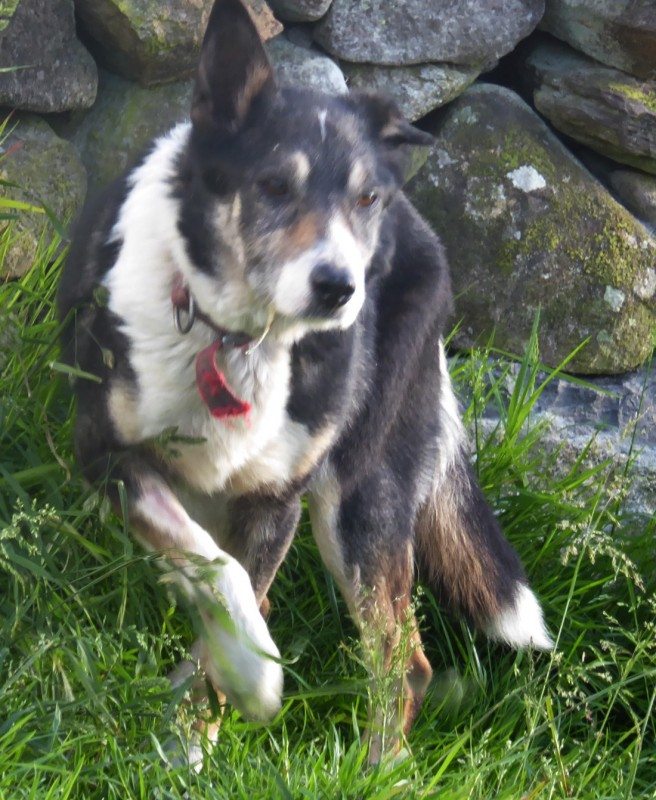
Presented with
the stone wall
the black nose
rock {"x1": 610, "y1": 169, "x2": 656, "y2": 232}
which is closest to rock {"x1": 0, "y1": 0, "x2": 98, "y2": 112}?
the stone wall

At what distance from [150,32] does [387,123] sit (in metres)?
1.24

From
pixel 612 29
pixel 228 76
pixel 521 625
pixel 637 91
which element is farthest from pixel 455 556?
pixel 612 29

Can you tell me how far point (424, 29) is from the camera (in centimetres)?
440

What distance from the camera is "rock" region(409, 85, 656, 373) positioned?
14.6 ft

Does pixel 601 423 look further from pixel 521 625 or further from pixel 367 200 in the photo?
pixel 367 200

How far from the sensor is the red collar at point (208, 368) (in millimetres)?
2748

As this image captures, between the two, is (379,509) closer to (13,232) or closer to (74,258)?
(74,258)

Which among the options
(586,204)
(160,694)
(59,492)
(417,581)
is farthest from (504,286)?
(160,694)

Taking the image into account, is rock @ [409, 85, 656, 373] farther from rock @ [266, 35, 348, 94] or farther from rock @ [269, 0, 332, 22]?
rock @ [269, 0, 332, 22]

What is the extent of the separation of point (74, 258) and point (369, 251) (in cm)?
75

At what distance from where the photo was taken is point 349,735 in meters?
3.08

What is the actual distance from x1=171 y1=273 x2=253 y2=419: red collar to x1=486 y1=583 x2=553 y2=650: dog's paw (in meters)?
0.95

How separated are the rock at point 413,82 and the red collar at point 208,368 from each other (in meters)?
1.87

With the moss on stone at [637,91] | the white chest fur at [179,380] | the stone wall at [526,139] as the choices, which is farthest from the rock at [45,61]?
→ the moss on stone at [637,91]
